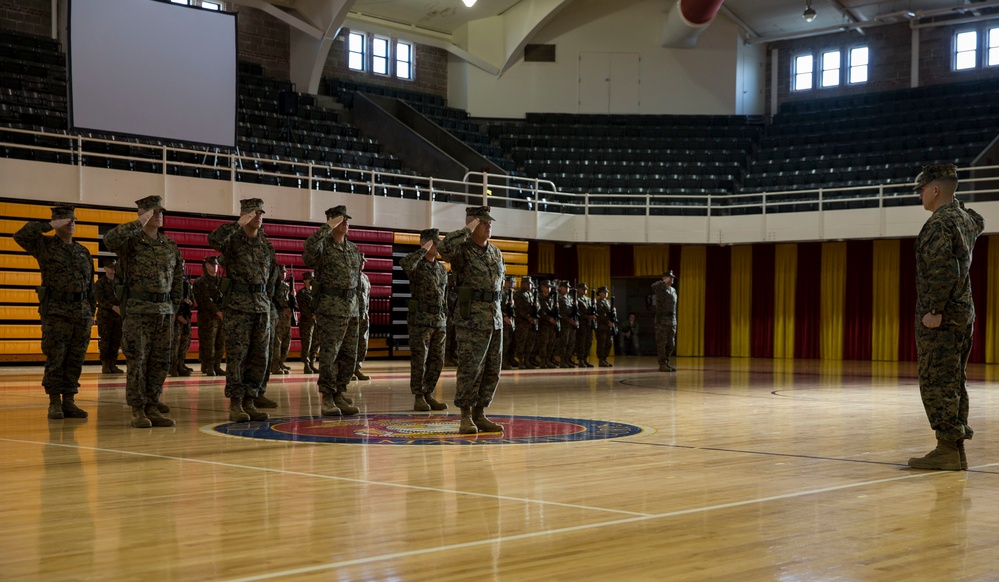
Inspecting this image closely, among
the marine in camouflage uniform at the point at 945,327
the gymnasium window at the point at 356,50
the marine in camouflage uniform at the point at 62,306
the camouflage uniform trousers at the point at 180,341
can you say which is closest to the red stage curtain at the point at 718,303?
the gymnasium window at the point at 356,50

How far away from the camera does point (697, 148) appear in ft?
80.7

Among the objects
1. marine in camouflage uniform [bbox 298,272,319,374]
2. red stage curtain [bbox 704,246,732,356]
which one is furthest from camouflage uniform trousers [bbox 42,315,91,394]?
red stage curtain [bbox 704,246,732,356]

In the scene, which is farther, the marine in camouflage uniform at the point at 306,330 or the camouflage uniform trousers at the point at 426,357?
the marine in camouflage uniform at the point at 306,330

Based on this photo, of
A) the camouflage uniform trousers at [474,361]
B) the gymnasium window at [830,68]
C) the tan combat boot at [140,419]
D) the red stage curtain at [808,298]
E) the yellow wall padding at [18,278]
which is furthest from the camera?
the gymnasium window at [830,68]

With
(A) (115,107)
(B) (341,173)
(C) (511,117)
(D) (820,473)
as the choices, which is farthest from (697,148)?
(D) (820,473)

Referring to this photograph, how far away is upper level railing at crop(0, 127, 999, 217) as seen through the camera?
1562cm

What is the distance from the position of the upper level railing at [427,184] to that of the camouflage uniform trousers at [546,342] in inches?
110

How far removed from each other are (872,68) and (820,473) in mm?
22375

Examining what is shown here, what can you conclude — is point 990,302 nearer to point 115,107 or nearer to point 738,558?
point 115,107

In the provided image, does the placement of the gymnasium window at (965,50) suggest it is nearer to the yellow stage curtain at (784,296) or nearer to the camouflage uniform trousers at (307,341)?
the yellow stage curtain at (784,296)

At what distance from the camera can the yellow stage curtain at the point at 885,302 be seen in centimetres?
2162

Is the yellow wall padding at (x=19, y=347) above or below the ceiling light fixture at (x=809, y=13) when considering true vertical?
below

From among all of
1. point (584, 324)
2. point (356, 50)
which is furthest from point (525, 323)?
point (356, 50)

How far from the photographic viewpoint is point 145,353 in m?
7.17
